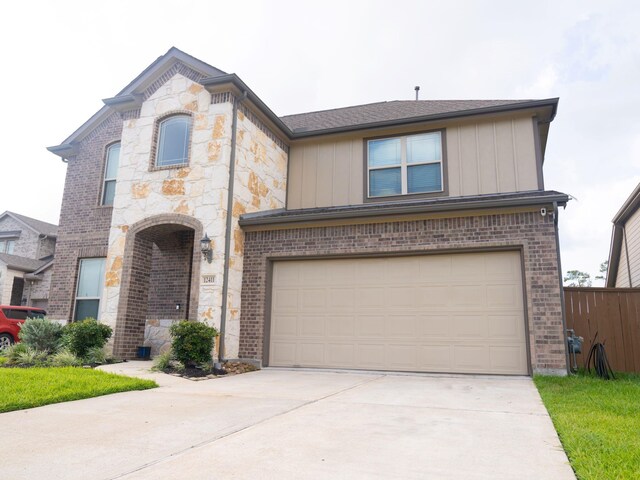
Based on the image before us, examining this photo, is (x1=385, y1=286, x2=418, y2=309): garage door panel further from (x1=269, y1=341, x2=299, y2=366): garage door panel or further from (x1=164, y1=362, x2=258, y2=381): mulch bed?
(x1=164, y1=362, x2=258, y2=381): mulch bed

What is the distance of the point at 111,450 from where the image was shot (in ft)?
11.4

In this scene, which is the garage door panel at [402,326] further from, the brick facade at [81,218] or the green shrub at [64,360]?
the brick facade at [81,218]

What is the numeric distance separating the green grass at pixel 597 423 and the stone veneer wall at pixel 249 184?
5.73m

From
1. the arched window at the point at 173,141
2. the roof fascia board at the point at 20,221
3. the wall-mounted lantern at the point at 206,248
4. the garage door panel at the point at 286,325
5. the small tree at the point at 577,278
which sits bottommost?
the garage door panel at the point at 286,325

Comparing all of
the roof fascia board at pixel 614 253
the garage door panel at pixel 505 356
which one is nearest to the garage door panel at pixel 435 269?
the garage door panel at pixel 505 356

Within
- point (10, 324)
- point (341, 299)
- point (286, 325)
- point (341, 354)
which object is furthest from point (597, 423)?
point (10, 324)

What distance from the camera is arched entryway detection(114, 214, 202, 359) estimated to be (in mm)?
9773

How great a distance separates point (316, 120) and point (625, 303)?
353 inches

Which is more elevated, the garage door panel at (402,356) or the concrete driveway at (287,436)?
the garage door panel at (402,356)

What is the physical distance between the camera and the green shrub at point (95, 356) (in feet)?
29.4

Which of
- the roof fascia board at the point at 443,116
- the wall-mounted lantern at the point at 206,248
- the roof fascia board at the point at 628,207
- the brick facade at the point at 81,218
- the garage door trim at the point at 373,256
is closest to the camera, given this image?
the garage door trim at the point at 373,256

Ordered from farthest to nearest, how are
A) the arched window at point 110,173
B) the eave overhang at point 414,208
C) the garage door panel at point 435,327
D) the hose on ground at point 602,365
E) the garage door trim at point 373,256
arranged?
1. the arched window at point 110,173
2. the garage door panel at point 435,327
3. the eave overhang at point 414,208
4. the garage door trim at point 373,256
5. the hose on ground at point 602,365

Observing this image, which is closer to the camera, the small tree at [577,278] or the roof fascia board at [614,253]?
the roof fascia board at [614,253]

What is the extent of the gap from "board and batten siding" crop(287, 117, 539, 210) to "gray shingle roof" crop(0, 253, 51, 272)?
15039mm
